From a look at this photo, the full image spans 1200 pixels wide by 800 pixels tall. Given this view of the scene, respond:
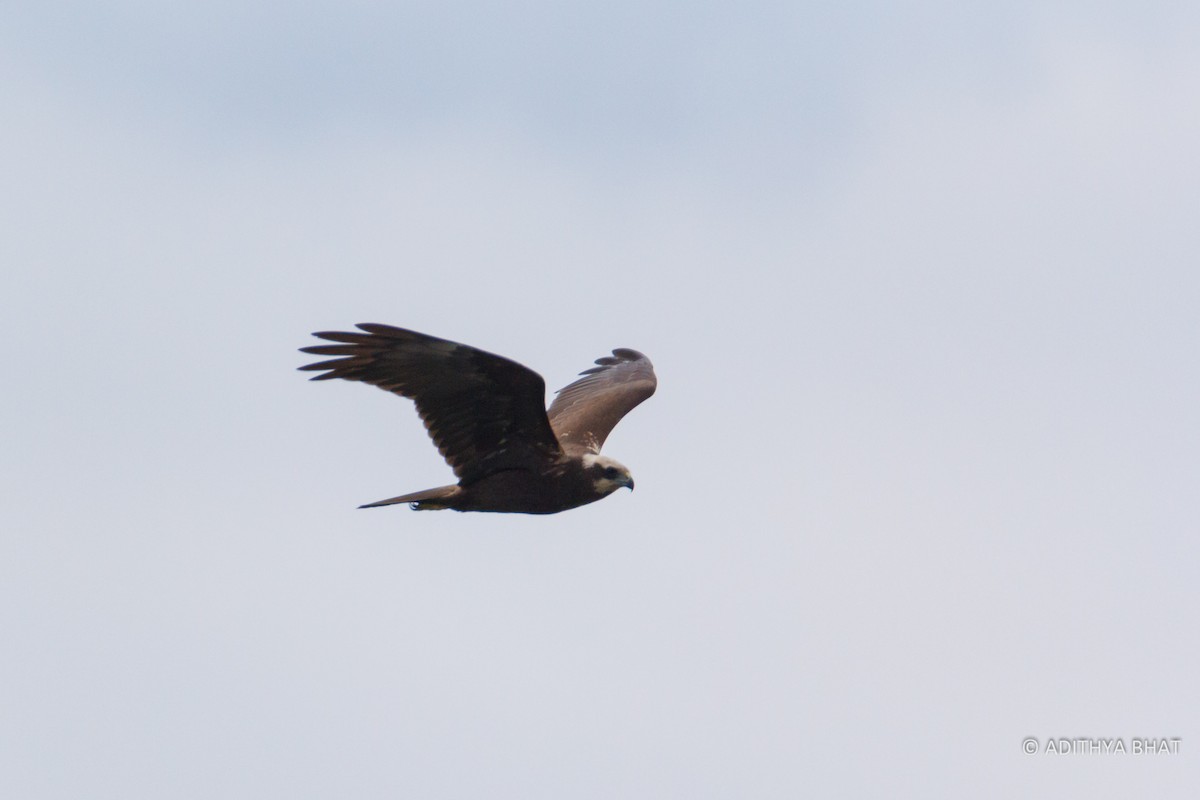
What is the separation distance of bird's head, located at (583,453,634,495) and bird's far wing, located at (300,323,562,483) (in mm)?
385

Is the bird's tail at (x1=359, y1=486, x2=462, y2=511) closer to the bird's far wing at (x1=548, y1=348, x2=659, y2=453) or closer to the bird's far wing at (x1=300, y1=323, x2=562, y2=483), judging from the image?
the bird's far wing at (x1=300, y1=323, x2=562, y2=483)

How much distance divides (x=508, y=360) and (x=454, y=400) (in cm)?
82

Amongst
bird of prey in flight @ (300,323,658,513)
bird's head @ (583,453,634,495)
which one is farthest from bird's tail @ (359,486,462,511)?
bird's head @ (583,453,634,495)

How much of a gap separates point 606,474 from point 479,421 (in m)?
1.31

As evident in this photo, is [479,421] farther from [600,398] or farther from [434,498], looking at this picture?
[600,398]

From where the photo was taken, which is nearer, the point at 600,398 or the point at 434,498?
the point at 434,498

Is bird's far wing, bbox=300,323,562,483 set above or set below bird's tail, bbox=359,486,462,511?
above

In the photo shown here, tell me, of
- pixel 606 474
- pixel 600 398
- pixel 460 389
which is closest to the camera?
pixel 460 389

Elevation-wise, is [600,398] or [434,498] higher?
[600,398]

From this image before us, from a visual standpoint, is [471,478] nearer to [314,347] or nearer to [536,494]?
[536,494]

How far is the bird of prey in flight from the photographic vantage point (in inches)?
573

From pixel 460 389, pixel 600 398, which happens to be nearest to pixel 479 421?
pixel 460 389

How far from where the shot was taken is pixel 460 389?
1490 cm

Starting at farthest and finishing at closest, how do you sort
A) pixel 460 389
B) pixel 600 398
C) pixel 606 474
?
pixel 600 398, pixel 606 474, pixel 460 389
